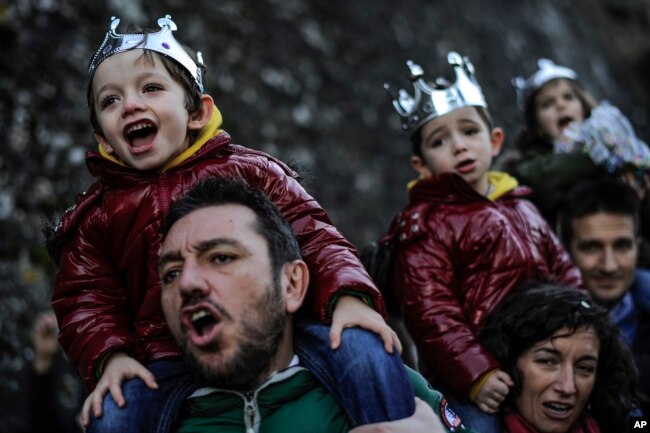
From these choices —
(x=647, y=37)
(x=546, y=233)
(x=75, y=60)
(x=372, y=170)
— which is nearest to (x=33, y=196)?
(x=75, y=60)

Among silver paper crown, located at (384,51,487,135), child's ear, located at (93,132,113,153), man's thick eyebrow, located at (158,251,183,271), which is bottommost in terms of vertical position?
man's thick eyebrow, located at (158,251,183,271)

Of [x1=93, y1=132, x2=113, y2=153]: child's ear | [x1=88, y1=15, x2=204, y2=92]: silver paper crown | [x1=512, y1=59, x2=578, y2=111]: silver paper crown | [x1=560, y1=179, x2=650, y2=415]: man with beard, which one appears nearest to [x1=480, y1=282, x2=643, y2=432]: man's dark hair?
[x1=560, y1=179, x2=650, y2=415]: man with beard

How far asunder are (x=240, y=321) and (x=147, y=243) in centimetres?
65

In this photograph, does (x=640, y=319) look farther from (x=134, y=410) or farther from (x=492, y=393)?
(x=134, y=410)

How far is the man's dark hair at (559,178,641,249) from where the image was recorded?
17.5ft

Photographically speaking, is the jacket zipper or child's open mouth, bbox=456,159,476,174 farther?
child's open mouth, bbox=456,159,476,174

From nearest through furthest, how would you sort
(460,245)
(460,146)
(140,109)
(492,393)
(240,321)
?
(240,321) < (140,109) < (492,393) < (460,245) < (460,146)

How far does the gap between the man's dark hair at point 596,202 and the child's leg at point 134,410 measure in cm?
308

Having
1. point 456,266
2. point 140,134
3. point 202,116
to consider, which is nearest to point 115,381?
point 140,134

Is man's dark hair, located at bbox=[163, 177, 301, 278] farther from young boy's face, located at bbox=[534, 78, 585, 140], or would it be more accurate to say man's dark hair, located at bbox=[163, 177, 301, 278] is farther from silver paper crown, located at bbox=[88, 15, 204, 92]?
young boy's face, located at bbox=[534, 78, 585, 140]

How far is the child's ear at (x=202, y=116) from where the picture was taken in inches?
142

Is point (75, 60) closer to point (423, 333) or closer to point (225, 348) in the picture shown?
point (423, 333)

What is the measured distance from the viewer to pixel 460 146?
4.53 m

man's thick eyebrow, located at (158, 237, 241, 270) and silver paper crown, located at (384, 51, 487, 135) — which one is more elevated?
silver paper crown, located at (384, 51, 487, 135)
